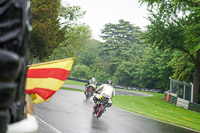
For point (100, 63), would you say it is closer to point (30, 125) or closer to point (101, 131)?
point (101, 131)

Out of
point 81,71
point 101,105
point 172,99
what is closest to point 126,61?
point 81,71

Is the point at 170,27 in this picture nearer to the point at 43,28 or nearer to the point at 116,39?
the point at 43,28

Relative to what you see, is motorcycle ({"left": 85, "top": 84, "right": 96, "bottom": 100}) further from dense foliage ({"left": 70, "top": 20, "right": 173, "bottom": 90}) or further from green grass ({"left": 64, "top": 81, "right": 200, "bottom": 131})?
dense foliage ({"left": 70, "top": 20, "right": 173, "bottom": 90})

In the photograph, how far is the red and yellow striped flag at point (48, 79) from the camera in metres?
2.72

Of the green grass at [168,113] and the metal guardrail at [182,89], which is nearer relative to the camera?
the green grass at [168,113]

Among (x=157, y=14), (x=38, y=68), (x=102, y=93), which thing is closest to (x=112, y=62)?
(x=157, y=14)

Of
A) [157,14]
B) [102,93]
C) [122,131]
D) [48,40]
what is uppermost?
[157,14]

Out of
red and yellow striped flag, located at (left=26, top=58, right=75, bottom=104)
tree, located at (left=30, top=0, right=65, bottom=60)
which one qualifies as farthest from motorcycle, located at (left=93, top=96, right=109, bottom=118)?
tree, located at (left=30, top=0, right=65, bottom=60)

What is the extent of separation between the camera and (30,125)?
61.8 inches

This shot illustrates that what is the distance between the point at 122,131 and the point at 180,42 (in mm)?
19300

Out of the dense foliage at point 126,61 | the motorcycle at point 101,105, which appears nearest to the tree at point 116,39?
the dense foliage at point 126,61

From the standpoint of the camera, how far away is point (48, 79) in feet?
9.04

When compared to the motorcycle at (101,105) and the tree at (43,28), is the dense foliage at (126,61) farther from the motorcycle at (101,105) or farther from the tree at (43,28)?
the motorcycle at (101,105)

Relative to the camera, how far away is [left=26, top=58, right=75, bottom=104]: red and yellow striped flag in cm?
272
